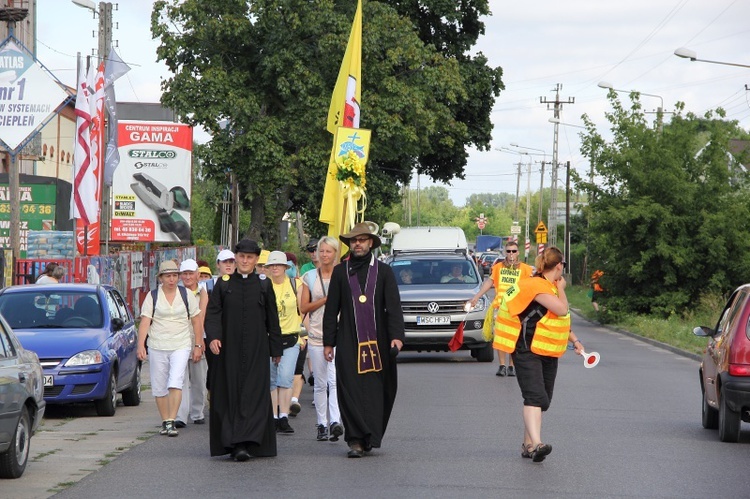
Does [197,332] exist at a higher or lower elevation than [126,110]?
lower

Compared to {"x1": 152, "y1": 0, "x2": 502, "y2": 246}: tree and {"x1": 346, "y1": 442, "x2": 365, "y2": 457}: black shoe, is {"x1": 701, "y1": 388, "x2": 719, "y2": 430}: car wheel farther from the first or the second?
{"x1": 152, "y1": 0, "x2": 502, "y2": 246}: tree

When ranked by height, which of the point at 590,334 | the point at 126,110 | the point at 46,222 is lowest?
the point at 590,334

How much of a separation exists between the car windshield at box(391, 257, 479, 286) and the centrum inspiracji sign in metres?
6.99

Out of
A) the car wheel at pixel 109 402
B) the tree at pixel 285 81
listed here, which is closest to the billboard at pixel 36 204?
the tree at pixel 285 81

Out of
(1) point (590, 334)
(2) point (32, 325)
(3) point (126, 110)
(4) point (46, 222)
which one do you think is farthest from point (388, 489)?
(3) point (126, 110)

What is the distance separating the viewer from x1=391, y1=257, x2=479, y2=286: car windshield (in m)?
24.3

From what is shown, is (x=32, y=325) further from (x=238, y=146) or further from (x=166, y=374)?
(x=238, y=146)

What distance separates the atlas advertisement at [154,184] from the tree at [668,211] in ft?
47.1

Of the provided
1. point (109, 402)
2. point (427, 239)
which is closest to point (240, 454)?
point (109, 402)

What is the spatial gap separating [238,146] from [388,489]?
3210 cm

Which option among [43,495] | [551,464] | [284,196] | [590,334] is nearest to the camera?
[43,495]

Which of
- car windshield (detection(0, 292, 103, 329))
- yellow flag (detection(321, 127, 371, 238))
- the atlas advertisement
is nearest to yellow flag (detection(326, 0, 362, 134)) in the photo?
yellow flag (detection(321, 127, 371, 238))

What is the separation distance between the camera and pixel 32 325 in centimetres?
1528

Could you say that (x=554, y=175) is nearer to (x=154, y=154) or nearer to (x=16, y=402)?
(x=154, y=154)
